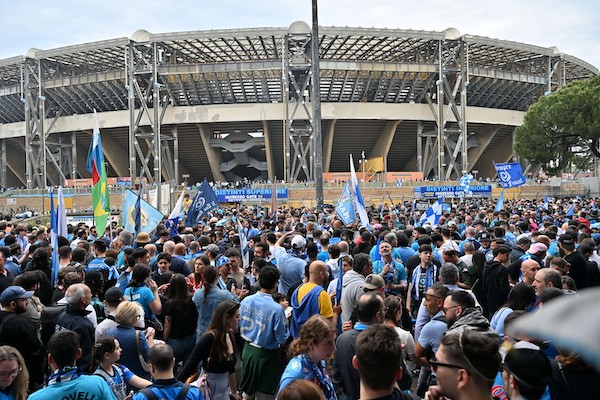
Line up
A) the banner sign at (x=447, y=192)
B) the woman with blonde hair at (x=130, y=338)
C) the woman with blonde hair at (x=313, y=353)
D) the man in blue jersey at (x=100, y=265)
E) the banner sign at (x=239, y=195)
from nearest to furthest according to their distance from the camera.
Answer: the woman with blonde hair at (x=313, y=353), the woman with blonde hair at (x=130, y=338), the man in blue jersey at (x=100, y=265), the banner sign at (x=447, y=192), the banner sign at (x=239, y=195)

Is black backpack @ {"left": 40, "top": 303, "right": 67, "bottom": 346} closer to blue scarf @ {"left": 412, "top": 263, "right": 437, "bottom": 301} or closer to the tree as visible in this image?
blue scarf @ {"left": 412, "top": 263, "right": 437, "bottom": 301}

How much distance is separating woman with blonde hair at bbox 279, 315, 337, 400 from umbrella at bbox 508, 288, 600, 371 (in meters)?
2.75

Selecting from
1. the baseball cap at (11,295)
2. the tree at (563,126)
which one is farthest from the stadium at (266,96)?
the baseball cap at (11,295)

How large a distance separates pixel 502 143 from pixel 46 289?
60.5m

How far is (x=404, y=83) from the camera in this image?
4888 centimetres

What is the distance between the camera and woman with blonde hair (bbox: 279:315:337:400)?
142 inches

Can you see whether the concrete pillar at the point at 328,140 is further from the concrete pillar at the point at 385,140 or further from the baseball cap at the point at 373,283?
the baseball cap at the point at 373,283

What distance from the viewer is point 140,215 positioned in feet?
36.5

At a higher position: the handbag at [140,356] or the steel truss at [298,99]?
the steel truss at [298,99]

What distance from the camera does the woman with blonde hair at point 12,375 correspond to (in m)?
3.56

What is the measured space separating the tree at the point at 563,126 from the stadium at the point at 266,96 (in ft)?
28.8

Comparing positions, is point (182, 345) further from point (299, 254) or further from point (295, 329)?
point (299, 254)

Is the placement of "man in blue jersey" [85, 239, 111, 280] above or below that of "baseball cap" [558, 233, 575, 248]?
below

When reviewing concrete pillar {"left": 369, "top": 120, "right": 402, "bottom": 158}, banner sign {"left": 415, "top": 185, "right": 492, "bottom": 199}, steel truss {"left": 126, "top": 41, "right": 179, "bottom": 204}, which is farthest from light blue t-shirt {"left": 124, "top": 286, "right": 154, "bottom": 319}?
concrete pillar {"left": 369, "top": 120, "right": 402, "bottom": 158}
